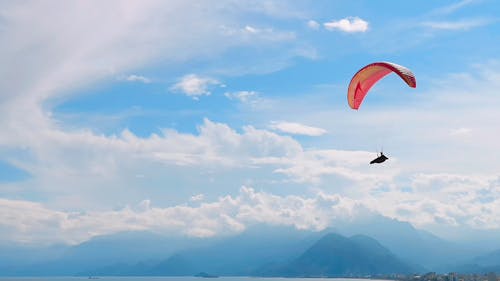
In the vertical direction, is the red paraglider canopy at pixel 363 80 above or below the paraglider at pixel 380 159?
above

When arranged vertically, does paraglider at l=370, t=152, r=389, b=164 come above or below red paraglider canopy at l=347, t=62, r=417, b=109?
below

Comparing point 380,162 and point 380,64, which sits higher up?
point 380,64

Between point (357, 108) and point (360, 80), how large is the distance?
2.51 metres

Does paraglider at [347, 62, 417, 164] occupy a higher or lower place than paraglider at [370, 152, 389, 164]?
higher

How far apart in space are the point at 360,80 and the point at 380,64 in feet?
18.2

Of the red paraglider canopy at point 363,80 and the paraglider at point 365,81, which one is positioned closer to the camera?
the paraglider at point 365,81

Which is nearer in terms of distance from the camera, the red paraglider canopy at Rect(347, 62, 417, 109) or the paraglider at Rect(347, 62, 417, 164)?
the paraglider at Rect(347, 62, 417, 164)

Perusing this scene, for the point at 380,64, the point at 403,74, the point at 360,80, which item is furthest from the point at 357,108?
the point at 403,74

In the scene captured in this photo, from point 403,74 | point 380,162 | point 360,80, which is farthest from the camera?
point 360,80

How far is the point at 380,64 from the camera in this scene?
45.3m

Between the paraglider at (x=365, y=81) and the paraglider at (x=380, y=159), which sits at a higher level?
the paraglider at (x=365, y=81)

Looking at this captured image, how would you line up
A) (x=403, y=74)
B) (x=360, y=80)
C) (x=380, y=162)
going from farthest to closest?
(x=360, y=80) → (x=380, y=162) → (x=403, y=74)

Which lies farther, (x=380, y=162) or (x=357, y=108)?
(x=357, y=108)

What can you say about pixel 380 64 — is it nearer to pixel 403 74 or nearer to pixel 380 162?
pixel 403 74
